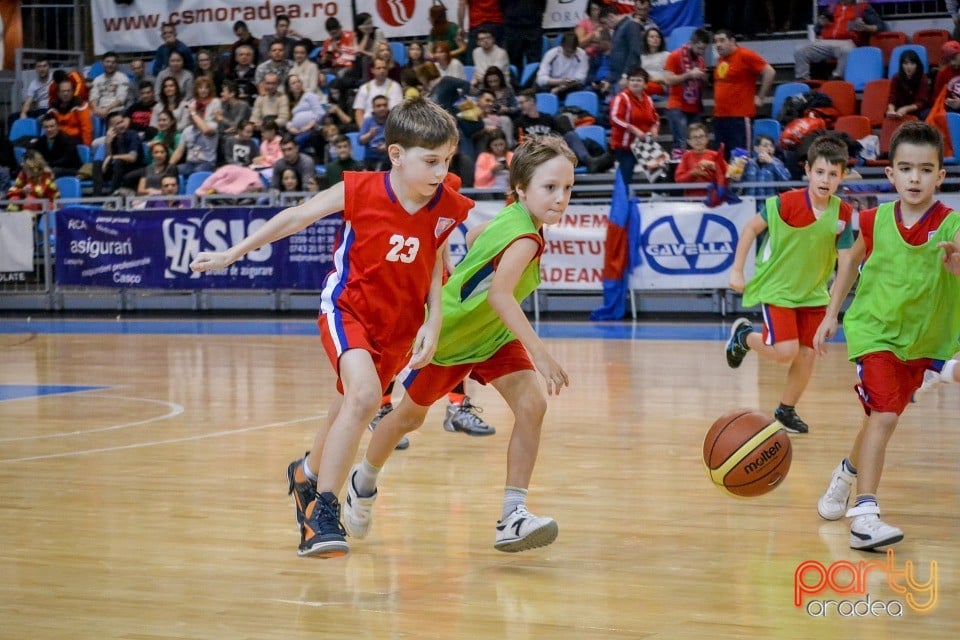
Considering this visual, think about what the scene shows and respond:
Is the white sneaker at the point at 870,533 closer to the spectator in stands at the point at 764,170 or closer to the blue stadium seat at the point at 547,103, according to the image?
the spectator in stands at the point at 764,170

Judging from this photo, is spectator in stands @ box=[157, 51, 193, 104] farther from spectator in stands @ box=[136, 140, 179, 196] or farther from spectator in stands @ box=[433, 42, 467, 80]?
spectator in stands @ box=[433, 42, 467, 80]

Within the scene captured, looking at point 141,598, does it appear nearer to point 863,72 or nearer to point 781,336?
point 781,336

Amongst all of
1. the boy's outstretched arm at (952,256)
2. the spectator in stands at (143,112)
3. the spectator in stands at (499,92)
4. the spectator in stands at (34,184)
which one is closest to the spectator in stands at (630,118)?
the spectator in stands at (499,92)

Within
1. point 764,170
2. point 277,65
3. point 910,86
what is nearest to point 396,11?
point 277,65

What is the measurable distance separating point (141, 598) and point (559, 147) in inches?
87.5

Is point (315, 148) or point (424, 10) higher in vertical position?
point (424, 10)

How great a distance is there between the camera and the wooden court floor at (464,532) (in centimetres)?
391

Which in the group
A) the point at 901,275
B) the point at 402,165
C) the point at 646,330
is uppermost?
the point at 402,165

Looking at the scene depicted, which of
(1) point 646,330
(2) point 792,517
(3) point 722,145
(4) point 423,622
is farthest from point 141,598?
(3) point 722,145

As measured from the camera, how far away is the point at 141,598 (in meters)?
4.21

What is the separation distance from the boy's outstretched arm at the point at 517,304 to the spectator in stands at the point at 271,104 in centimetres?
1416

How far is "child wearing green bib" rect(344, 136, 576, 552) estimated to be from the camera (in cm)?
489

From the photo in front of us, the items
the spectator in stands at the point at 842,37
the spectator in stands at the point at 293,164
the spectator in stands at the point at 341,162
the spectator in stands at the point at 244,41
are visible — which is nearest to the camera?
the spectator in stands at the point at 341,162

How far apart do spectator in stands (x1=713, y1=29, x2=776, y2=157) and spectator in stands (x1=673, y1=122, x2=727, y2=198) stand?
0.86ft
